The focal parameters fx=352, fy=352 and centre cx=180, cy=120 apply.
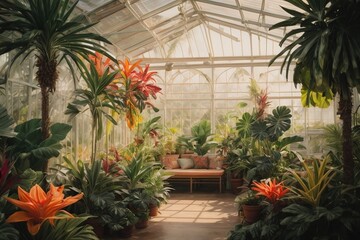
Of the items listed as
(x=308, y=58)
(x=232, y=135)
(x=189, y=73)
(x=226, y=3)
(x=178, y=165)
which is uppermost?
(x=226, y=3)

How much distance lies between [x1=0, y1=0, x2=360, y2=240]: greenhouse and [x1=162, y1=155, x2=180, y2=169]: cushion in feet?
0.12

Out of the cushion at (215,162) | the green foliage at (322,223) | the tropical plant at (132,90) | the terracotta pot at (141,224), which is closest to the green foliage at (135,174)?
the terracotta pot at (141,224)

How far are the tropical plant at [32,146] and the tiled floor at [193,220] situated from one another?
2.05 meters

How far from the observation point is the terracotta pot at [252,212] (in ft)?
17.3

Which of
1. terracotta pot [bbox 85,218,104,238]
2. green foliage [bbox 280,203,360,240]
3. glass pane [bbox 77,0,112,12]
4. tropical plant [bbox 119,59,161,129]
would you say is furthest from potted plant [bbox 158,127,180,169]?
green foliage [bbox 280,203,360,240]

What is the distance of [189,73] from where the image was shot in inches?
425

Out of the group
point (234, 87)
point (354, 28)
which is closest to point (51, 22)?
point (354, 28)

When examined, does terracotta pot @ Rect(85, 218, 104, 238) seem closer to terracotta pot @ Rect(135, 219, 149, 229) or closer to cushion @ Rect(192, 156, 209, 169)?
terracotta pot @ Rect(135, 219, 149, 229)

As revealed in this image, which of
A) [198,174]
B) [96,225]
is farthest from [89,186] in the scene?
[198,174]

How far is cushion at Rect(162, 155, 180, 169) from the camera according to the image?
32.3ft

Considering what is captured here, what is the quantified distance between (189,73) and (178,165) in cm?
286

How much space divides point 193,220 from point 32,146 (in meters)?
3.31

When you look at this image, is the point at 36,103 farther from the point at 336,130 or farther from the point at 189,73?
the point at 189,73

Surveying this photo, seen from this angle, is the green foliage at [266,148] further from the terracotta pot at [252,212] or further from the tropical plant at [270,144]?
the terracotta pot at [252,212]
